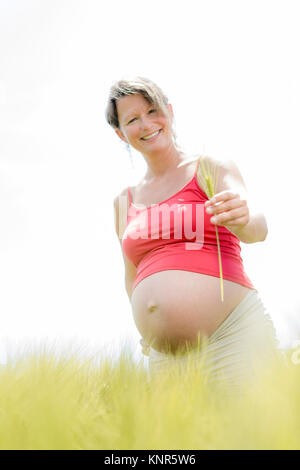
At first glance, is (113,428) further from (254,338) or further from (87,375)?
(254,338)

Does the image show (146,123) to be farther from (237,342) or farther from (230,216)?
(237,342)

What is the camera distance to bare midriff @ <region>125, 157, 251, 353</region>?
1679 mm

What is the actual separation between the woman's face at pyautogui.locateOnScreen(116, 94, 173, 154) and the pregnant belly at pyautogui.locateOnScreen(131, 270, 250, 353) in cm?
68

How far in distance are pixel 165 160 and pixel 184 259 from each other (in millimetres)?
623

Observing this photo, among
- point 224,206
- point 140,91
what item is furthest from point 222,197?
point 140,91

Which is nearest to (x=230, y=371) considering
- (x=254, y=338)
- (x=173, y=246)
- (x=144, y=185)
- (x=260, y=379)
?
(x=254, y=338)

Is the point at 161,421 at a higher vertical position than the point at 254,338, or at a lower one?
lower

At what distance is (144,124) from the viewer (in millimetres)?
2012

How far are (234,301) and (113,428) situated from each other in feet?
3.46

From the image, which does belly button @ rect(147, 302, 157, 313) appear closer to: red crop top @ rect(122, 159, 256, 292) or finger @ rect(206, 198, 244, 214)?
red crop top @ rect(122, 159, 256, 292)

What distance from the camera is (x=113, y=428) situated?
0.76 meters

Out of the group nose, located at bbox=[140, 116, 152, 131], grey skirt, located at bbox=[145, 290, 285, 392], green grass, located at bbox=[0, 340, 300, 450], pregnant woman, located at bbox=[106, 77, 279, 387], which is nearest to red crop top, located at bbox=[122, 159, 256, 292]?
pregnant woman, located at bbox=[106, 77, 279, 387]

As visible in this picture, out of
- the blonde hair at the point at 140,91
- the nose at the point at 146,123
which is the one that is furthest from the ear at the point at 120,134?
the nose at the point at 146,123
